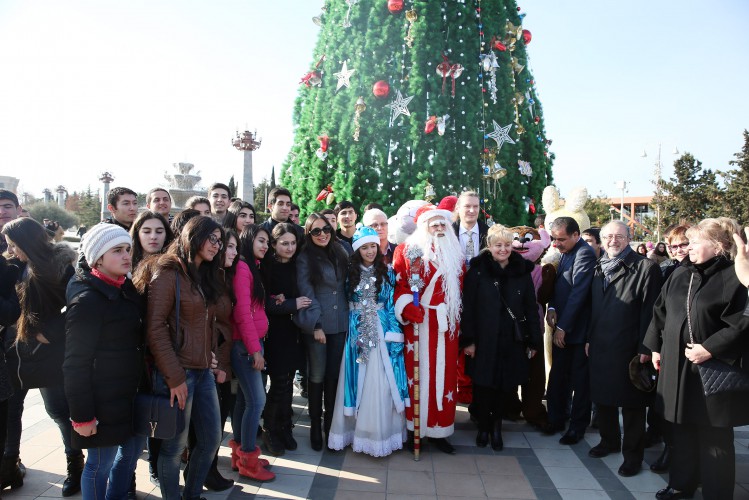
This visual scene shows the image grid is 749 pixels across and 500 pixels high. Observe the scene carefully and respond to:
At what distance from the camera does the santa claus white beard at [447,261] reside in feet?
13.9

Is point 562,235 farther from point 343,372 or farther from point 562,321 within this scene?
point 343,372

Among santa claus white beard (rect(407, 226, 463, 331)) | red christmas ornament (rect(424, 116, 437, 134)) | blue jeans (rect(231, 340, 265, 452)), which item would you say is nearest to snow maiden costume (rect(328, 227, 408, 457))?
santa claus white beard (rect(407, 226, 463, 331))

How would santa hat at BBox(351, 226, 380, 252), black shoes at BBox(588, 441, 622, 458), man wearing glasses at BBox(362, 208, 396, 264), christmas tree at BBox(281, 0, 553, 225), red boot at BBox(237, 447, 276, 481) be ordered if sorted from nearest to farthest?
1. red boot at BBox(237, 447, 276, 481)
2. santa hat at BBox(351, 226, 380, 252)
3. black shoes at BBox(588, 441, 622, 458)
4. man wearing glasses at BBox(362, 208, 396, 264)
5. christmas tree at BBox(281, 0, 553, 225)

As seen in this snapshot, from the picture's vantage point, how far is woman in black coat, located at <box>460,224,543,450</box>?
14.0 feet

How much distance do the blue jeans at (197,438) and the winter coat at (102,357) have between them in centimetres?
23

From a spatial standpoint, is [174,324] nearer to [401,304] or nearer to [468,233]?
[401,304]

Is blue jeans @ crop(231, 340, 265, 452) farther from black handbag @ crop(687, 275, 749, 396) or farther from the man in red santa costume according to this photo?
black handbag @ crop(687, 275, 749, 396)

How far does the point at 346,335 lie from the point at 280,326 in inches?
22.8

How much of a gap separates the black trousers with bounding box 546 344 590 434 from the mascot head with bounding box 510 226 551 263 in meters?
1.07

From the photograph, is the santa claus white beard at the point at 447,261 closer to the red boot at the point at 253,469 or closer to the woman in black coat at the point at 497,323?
the woman in black coat at the point at 497,323

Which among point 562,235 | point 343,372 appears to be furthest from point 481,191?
point 343,372

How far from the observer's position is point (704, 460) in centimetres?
329

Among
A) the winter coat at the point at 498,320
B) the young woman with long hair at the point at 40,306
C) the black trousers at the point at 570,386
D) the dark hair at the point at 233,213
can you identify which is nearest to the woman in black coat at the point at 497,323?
the winter coat at the point at 498,320

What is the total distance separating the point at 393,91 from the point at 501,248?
433cm
